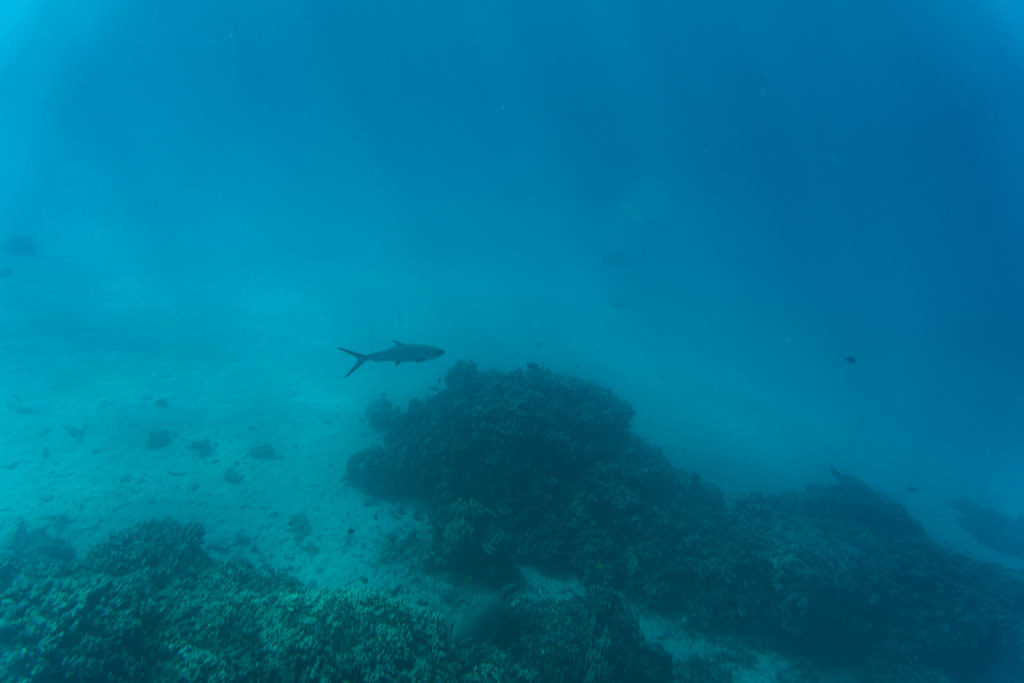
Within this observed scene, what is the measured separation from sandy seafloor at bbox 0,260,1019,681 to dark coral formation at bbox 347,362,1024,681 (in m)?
0.78

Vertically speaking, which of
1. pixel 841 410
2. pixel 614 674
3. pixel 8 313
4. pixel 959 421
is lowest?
Result: pixel 8 313

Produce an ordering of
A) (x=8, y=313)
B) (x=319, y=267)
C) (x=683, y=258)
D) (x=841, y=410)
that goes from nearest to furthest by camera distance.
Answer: (x=8, y=313), (x=841, y=410), (x=319, y=267), (x=683, y=258)

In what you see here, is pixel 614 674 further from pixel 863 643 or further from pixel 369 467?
pixel 369 467

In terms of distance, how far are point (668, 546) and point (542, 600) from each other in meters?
3.82

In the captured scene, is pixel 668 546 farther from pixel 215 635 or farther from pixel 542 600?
pixel 215 635

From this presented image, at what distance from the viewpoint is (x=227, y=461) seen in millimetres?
16031

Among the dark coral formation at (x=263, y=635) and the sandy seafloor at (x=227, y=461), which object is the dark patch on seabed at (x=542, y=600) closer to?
the dark coral formation at (x=263, y=635)

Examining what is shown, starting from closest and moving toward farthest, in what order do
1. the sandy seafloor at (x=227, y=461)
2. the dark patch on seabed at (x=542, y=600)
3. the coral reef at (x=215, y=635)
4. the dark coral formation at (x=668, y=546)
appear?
the coral reef at (x=215, y=635) < the dark patch on seabed at (x=542, y=600) < the dark coral formation at (x=668, y=546) < the sandy seafloor at (x=227, y=461)

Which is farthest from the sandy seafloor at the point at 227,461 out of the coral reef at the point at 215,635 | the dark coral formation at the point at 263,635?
the coral reef at the point at 215,635

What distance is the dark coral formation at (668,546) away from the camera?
10.7 metres

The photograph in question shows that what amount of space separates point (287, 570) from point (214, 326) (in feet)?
93.2

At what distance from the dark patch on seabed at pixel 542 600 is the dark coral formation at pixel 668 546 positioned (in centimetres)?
5

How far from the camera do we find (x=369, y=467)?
46.6ft

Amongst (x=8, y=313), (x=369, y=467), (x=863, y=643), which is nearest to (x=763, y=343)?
(x=863, y=643)
